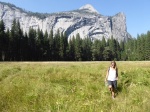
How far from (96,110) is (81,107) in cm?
45

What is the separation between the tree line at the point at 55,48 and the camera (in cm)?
9769

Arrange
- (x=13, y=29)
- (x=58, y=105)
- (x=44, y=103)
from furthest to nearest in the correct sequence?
(x=13, y=29), (x=44, y=103), (x=58, y=105)

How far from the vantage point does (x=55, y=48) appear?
118 meters

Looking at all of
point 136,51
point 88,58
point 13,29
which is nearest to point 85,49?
point 88,58

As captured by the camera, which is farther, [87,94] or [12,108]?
[87,94]

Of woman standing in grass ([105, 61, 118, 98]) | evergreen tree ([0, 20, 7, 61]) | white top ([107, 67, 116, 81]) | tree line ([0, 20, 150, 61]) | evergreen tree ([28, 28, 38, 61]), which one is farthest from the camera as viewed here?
evergreen tree ([28, 28, 38, 61])

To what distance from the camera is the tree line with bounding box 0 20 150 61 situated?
3846 inches

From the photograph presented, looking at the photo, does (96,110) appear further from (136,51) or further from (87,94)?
(136,51)

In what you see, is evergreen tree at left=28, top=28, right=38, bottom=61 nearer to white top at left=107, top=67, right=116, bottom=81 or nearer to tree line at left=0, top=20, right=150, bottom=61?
tree line at left=0, top=20, right=150, bottom=61

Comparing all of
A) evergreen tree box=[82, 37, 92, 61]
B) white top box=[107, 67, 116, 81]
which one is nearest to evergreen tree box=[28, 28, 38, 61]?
evergreen tree box=[82, 37, 92, 61]

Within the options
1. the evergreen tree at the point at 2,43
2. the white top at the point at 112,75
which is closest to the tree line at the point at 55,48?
the evergreen tree at the point at 2,43

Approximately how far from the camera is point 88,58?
132500 millimetres

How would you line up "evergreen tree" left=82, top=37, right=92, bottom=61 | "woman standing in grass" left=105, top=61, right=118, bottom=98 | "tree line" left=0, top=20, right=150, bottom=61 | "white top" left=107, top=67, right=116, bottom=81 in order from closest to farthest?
"woman standing in grass" left=105, top=61, right=118, bottom=98 < "white top" left=107, top=67, right=116, bottom=81 < "tree line" left=0, top=20, right=150, bottom=61 < "evergreen tree" left=82, top=37, right=92, bottom=61

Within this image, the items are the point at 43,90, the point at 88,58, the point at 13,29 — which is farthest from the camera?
the point at 88,58
